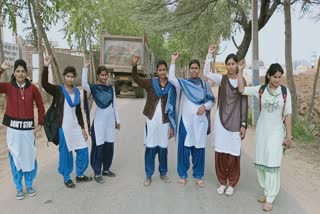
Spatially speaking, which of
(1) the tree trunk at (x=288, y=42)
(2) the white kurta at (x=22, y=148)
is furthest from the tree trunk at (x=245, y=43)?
(2) the white kurta at (x=22, y=148)

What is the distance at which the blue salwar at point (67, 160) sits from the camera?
16.6 feet

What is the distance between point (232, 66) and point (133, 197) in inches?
77.8

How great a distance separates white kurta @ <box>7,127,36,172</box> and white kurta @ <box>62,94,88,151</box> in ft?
1.43

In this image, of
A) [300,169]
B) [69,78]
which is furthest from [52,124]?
[300,169]

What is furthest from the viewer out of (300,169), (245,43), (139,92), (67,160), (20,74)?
(139,92)

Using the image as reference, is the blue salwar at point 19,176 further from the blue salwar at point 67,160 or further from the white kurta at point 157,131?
the white kurta at point 157,131

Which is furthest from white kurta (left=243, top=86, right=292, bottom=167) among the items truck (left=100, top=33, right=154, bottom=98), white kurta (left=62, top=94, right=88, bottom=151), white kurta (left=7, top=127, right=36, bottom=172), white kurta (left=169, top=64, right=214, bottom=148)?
truck (left=100, top=33, right=154, bottom=98)

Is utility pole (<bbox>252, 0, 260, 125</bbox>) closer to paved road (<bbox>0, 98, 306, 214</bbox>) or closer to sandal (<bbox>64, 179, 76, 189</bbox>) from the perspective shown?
paved road (<bbox>0, 98, 306, 214</bbox>)

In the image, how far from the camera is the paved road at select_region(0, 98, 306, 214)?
4.49m

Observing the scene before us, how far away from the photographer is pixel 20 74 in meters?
4.62

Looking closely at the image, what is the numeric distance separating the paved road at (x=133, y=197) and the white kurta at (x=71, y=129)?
57 cm

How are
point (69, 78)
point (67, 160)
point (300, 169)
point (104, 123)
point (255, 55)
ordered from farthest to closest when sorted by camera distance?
point (255, 55) → point (300, 169) → point (104, 123) → point (67, 160) → point (69, 78)

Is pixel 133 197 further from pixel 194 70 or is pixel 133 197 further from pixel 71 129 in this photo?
pixel 194 70

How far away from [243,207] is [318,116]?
11012 millimetres
